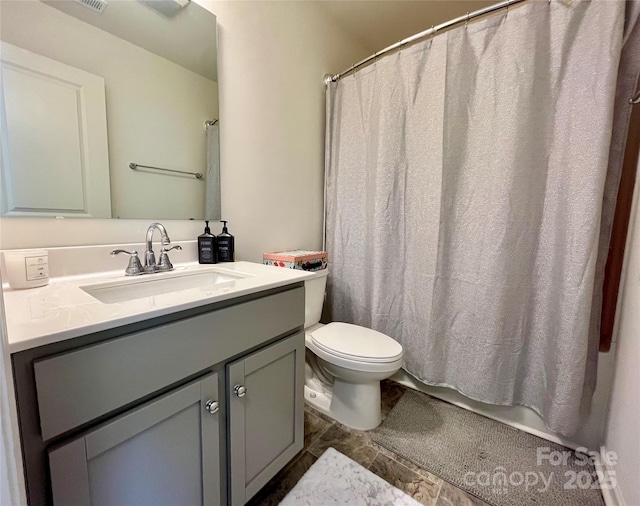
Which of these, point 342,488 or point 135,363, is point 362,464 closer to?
point 342,488

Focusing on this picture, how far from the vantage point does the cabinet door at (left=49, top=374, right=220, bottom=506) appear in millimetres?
550

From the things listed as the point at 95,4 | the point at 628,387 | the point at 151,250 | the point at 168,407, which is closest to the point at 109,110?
the point at 95,4

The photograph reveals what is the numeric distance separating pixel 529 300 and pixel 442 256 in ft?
1.35

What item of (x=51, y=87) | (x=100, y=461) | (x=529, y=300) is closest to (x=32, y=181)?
(x=51, y=87)

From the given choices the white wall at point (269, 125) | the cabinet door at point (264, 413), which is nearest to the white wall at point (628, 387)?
the cabinet door at point (264, 413)

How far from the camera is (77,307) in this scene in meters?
0.64

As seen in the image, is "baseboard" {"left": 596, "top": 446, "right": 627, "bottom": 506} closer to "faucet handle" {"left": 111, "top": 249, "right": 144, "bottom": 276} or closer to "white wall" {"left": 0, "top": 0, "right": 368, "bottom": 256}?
"white wall" {"left": 0, "top": 0, "right": 368, "bottom": 256}

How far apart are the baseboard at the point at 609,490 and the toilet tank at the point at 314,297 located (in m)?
1.32

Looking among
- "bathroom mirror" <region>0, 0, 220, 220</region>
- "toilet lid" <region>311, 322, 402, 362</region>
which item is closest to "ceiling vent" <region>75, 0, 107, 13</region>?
"bathroom mirror" <region>0, 0, 220, 220</region>

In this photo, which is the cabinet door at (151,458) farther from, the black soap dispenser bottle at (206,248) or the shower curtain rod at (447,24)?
the shower curtain rod at (447,24)

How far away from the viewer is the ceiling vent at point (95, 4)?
3.09ft

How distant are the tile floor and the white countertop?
81 cm

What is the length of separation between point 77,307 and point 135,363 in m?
0.19

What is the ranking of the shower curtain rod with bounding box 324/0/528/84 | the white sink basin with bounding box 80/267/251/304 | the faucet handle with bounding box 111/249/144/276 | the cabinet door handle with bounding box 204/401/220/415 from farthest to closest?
the shower curtain rod with bounding box 324/0/528/84
the faucet handle with bounding box 111/249/144/276
the white sink basin with bounding box 80/267/251/304
the cabinet door handle with bounding box 204/401/220/415
